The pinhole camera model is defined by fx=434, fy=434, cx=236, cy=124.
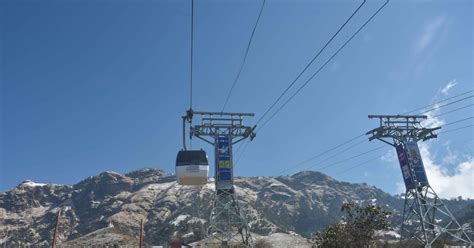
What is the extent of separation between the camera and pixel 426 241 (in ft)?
143

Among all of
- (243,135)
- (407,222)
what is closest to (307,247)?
(407,222)

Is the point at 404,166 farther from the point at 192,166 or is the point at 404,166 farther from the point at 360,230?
the point at 192,166

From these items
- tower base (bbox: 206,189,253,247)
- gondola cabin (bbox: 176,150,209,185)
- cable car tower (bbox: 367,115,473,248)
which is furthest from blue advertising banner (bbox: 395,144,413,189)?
gondola cabin (bbox: 176,150,209,185)

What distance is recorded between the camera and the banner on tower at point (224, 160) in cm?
4556

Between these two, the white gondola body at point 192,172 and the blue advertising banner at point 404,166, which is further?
the blue advertising banner at point 404,166

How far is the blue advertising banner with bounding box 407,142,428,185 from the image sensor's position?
49250mm

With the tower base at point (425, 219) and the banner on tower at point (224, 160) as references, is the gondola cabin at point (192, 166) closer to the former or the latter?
the banner on tower at point (224, 160)

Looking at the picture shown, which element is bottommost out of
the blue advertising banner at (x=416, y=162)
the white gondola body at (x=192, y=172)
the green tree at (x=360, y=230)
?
the green tree at (x=360, y=230)

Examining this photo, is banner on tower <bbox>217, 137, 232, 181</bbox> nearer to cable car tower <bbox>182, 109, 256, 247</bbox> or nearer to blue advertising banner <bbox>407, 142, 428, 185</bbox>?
cable car tower <bbox>182, 109, 256, 247</bbox>

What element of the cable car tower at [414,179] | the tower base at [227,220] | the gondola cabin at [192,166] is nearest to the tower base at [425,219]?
the cable car tower at [414,179]

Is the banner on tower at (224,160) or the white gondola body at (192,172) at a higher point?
the banner on tower at (224,160)

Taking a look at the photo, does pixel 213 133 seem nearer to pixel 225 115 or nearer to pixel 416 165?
pixel 225 115

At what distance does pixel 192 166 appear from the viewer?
41406mm

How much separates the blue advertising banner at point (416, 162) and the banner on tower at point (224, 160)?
21024mm
